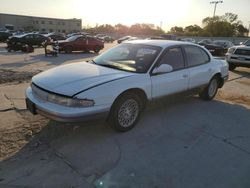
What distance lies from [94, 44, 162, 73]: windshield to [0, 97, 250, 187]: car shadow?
78 centimetres

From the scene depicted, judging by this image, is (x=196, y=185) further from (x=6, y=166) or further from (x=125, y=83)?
(x=6, y=166)

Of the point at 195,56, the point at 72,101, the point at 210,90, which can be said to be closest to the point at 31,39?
the point at 210,90

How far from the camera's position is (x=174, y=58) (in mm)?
5480

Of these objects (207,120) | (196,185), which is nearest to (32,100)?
(196,185)

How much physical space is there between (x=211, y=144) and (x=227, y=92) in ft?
13.7

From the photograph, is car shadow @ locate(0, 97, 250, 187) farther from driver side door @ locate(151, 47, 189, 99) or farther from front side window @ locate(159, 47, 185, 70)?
front side window @ locate(159, 47, 185, 70)

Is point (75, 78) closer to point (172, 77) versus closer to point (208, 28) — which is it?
point (172, 77)

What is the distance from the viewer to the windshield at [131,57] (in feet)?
16.2

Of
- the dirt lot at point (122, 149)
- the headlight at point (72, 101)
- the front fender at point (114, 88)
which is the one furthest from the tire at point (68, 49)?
the headlight at point (72, 101)

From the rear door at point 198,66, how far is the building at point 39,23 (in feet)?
297

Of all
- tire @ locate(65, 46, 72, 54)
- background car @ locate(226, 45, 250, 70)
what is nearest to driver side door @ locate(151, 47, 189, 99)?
background car @ locate(226, 45, 250, 70)

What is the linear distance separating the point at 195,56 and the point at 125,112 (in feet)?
A: 8.36

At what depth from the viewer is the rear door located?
5.86 m

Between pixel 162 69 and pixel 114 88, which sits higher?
pixel 162 69
